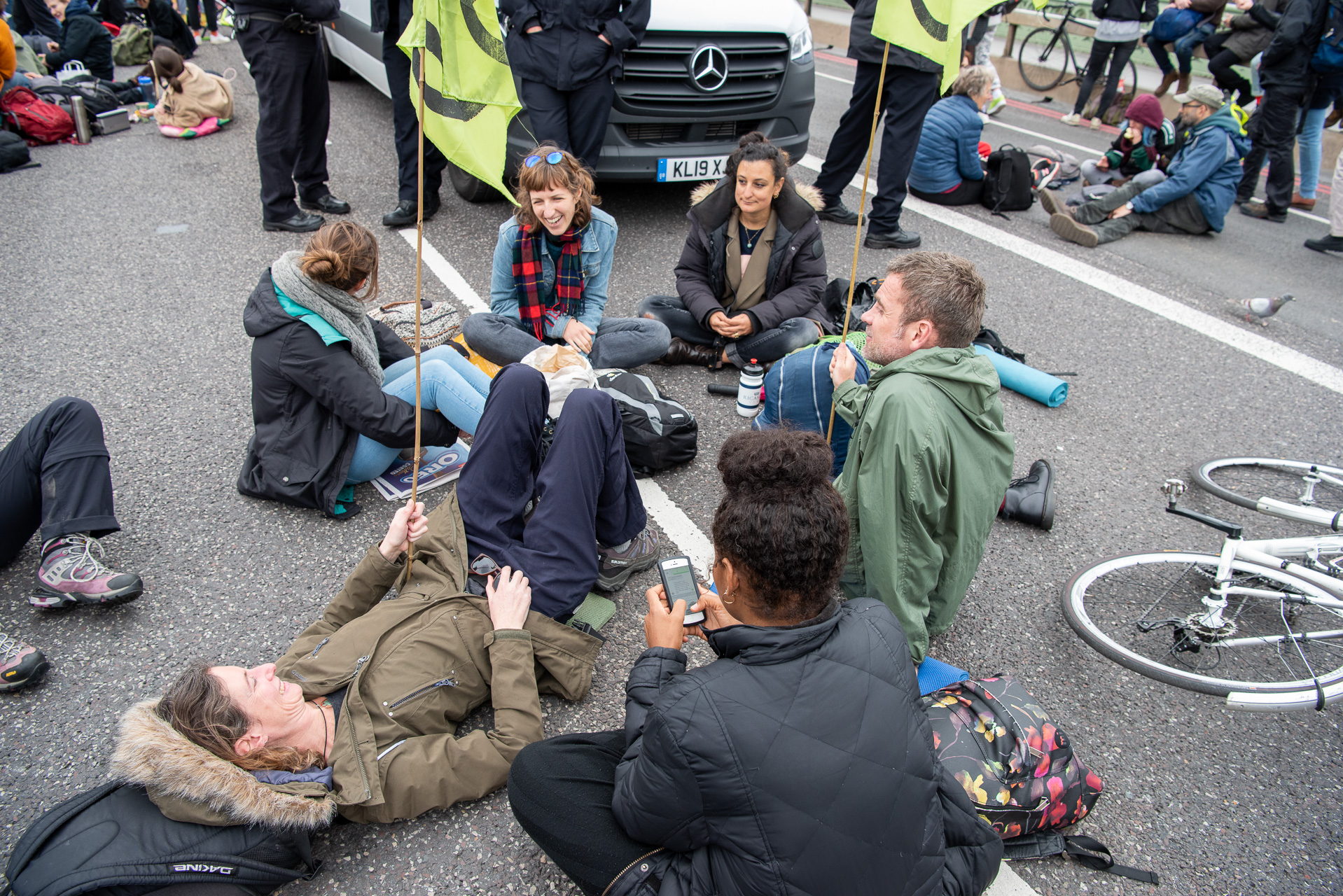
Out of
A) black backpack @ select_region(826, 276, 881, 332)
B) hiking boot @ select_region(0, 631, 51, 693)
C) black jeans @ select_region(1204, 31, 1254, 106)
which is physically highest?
black jeans @ select_region(1204, 31, 1254, 106)

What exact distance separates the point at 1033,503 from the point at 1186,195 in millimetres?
4825

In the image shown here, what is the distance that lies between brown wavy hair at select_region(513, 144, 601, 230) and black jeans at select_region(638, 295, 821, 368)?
0.82 meters

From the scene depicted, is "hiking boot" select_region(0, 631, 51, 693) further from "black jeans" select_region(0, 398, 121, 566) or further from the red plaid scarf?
the red plaid scarf

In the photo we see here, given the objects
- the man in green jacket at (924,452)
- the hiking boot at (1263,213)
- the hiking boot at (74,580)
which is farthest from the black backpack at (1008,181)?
the hiking boot at (74,580)

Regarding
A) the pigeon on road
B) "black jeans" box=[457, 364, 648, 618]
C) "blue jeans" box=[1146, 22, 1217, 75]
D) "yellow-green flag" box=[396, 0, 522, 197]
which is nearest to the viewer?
"yellow-green flag" box=[396, 0, 522, 197]

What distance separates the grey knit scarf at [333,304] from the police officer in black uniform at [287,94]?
3.07 metres

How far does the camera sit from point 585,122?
17.3 ft

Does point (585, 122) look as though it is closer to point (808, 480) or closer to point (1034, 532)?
point (1034, 532)

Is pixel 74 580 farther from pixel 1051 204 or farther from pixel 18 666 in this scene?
pixel 1051 204

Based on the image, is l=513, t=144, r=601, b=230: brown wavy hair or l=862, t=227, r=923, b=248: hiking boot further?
l=862, t=227, r=923, b=248: hiking boot

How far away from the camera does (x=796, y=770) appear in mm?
1479

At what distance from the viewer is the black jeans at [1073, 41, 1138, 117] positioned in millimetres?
9766

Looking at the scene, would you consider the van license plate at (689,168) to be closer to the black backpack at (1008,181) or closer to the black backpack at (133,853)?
the black backpack at (1008,181)

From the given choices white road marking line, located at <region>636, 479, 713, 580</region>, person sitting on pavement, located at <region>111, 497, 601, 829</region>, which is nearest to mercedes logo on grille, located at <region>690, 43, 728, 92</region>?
white road marking line, located at <region>636, 479, 713, 580</region>
